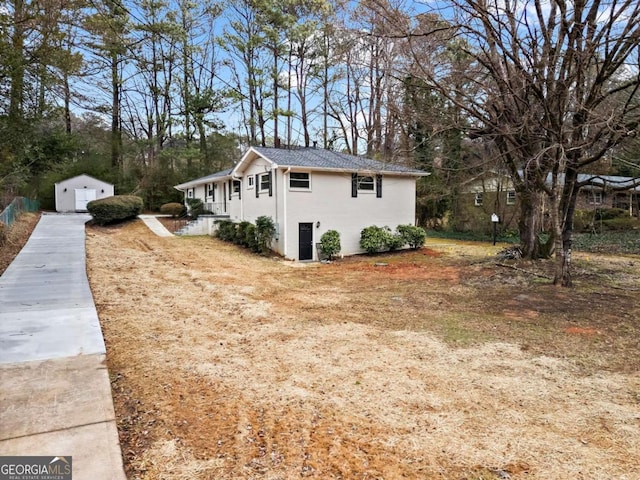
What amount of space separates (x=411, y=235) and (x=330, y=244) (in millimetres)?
4010

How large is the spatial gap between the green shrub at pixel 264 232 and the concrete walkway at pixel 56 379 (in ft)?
25.9

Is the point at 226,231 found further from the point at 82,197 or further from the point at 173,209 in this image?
the point at 82,197

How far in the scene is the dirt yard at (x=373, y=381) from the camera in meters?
2.92

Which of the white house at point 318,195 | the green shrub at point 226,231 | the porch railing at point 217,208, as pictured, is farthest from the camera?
the porch railing at point 217,208

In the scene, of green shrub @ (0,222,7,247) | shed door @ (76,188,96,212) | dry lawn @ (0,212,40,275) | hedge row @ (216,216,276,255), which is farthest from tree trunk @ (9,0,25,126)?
shed door @ (76,188,96,212)

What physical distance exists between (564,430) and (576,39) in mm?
7286

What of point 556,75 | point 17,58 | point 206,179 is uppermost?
point 17,58

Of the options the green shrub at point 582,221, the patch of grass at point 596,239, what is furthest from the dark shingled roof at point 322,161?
the green shrub at point 582,221

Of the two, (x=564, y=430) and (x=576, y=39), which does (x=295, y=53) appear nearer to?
(x=576, y=39)

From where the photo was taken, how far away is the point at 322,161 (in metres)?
16.2

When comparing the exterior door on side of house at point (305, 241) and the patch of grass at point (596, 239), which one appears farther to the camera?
the patch of grass at point (596, 239)

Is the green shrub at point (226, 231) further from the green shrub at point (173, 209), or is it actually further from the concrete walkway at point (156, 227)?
the green shrub at point (173, 209)

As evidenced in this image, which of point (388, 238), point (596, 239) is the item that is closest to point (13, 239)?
point (388, 238)

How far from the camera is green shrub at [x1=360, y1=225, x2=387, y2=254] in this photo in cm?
1625
